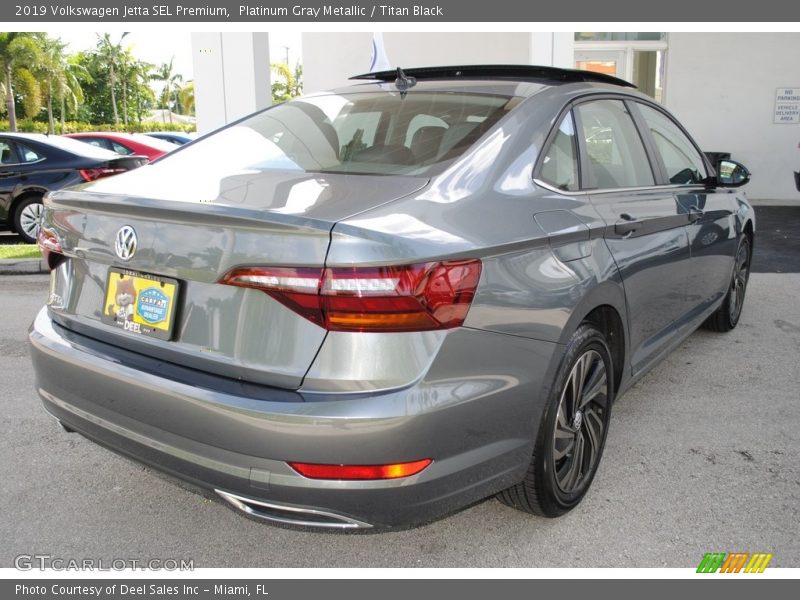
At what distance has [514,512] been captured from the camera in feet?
9.58

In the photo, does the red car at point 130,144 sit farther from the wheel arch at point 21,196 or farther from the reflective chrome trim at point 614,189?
the reflective chrome trim at point 614,189

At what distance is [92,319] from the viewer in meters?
2.55

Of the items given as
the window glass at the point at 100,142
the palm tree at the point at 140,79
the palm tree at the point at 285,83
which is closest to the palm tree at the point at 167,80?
the palm tree at the point at 140,79

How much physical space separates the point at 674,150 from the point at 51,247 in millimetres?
3095

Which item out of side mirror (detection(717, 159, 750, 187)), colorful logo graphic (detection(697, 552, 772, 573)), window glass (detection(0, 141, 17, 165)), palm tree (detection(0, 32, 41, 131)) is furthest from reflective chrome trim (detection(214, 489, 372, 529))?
palm tree (detection(0, 32, 41, 131))

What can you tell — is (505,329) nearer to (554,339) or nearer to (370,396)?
(554,339)

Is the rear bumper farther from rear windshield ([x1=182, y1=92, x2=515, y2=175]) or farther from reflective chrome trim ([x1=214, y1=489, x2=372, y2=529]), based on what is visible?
rear windshield ([x1=182, y1=92, x2=515, y2=175])

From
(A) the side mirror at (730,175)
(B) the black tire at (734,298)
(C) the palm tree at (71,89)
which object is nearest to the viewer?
(A) the side mirror at (730,175)

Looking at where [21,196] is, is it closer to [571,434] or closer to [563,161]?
[563,161]

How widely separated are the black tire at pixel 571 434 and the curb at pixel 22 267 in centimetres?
656

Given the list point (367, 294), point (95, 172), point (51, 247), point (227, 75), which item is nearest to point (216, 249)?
point (367, 294)

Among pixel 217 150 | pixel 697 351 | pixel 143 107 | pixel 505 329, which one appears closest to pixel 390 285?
pixel 505 329

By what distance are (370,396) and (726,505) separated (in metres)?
1.76

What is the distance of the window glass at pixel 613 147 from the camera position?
121 inches
